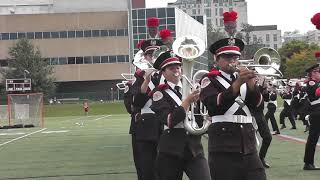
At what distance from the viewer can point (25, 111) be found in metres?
33.0

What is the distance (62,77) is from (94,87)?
4.36 m

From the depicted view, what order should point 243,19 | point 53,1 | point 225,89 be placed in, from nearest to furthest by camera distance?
1. point 225,89
2. point 53,1
3. point 243,19

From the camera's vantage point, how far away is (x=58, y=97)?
82.3 m

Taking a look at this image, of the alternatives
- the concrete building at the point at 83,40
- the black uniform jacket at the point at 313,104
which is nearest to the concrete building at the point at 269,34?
the concrete building at the point at 83,40

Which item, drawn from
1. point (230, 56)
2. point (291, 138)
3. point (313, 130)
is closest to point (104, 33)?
point (291, 138)

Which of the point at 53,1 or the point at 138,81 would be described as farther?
the point at 53,1

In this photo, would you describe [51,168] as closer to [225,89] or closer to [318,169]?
[318,169]

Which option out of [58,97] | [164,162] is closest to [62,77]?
[58,97]

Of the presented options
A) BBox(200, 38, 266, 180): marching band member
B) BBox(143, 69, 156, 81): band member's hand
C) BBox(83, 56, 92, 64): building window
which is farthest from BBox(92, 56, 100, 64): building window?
BBox(200, 38, 266, 180): marching band member

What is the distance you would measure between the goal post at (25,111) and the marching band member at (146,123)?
81.6ft

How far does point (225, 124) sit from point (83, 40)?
252 ft

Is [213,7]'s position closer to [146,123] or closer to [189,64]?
[146,123]

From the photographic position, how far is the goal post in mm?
32531

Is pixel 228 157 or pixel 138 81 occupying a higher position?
pixel 138 81
